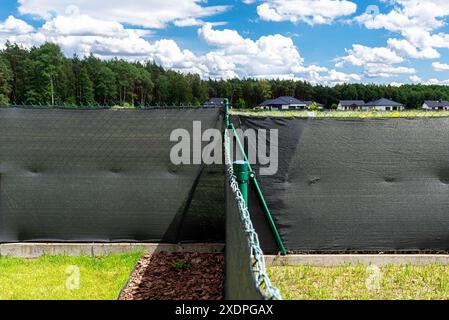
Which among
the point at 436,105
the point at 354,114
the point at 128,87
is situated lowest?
the point at 354,114

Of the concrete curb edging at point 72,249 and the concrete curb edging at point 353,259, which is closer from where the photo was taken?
the concrete curb edging at point 353,259

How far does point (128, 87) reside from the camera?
8250 centimetres

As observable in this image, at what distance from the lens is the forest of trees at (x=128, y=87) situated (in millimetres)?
65938

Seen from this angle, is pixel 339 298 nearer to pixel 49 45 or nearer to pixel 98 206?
pixel 98 206

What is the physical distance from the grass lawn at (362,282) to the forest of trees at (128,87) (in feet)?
87.9

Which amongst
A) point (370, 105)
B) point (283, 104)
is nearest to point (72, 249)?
point (283, 104)

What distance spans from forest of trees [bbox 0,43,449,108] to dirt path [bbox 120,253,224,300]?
84.5 ft

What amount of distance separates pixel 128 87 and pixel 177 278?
8111 cm

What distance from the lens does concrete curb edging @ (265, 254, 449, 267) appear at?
17.5 feet

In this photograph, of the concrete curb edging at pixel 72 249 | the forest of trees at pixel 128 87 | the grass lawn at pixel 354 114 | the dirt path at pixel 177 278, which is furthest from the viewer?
the forest of trees at pixel 128 87

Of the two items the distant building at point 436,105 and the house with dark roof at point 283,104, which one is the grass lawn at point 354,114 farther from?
the distant building at point 436,105

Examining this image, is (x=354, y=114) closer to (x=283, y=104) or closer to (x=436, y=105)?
(x=283, y=104)

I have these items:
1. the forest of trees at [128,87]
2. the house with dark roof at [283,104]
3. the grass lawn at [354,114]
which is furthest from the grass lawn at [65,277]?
the house with dark roof at [283,104]

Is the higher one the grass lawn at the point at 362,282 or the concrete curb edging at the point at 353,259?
the concrete curb edging at the point at 353,259
